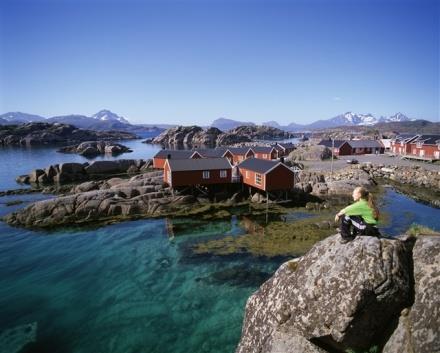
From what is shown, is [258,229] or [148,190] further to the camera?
[148,190]

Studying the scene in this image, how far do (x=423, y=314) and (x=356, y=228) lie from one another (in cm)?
254

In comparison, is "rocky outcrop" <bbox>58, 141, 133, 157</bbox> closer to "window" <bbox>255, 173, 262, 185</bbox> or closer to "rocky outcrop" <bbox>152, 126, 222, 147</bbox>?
"rocky outcrop" <bbox>152, 126, 222, 147</bbox>

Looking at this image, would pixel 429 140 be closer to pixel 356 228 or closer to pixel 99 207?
pixel 99 207

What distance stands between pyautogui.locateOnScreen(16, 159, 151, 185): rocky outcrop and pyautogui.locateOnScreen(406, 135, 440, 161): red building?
2492 inches

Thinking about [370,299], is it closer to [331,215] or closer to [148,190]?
[331,215]

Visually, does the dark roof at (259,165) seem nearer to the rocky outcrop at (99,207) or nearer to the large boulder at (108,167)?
the rocky outcrop at (99,207)

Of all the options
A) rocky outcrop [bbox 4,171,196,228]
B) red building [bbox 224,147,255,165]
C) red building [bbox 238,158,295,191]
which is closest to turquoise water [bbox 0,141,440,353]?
rocky outcrop [bbox 4,171,196,228]

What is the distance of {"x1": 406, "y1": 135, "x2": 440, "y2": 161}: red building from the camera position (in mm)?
68625

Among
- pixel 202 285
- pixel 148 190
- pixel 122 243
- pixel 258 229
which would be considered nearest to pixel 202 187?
pixel 148 190

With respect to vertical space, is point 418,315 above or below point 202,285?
above

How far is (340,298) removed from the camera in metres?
7.75

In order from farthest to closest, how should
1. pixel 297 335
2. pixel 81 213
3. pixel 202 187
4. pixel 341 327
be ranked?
Result: pixel 202 187
pixel 81 213
pixel 297 335
pixel 341 327

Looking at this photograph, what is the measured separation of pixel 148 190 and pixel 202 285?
23.0 m

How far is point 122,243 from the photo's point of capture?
27.5m
